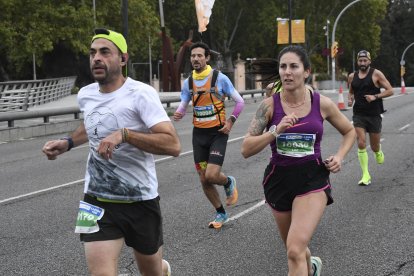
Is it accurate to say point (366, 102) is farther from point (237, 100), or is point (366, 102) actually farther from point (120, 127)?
point (120, 127)

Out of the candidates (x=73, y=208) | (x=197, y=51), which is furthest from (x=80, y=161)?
(x=197, y=51)

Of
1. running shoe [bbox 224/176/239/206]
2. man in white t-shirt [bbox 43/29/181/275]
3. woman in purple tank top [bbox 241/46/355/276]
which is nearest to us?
man in white t-shirt [bbox 43/29/181/275]

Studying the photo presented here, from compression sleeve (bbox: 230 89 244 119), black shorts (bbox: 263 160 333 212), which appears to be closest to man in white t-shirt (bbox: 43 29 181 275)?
black shorts (bbox: 263 160 333 212)

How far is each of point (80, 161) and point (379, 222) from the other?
7.29m

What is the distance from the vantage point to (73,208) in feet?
25.9

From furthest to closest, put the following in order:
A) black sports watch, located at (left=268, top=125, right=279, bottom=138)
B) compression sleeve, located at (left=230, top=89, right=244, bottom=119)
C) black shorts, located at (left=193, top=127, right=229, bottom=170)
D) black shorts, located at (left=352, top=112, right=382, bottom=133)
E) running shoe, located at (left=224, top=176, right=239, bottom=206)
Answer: black shorts, located at (left=352, top=112, right=382, bottom=133)
running shoe, located at (left=224, top=176, right=239, bottom=206)
compression sleeve, located at (left=230, top=89, right=244, bottom=119)
black shorts, located at (left=193, top=127, right=229, bottom=170)
black sports watch, located at (left=268, top=125, right=279, bottom=138)

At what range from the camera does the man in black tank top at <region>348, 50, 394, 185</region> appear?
30.4 feet

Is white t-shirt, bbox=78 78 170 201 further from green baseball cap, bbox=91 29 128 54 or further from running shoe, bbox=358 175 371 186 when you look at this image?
running shoe, bbox=358 175 371 186

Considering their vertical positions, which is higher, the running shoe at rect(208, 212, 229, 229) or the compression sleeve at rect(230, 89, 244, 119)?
the compression sleeve at rect(230, 89, 244, 119)

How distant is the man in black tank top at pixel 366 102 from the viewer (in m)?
9.26

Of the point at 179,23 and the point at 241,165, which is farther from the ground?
the point at 179,23

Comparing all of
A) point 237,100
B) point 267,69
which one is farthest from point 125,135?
point 237,100

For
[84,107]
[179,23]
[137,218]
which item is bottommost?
[137,218]

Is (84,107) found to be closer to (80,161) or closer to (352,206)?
(352,206)
